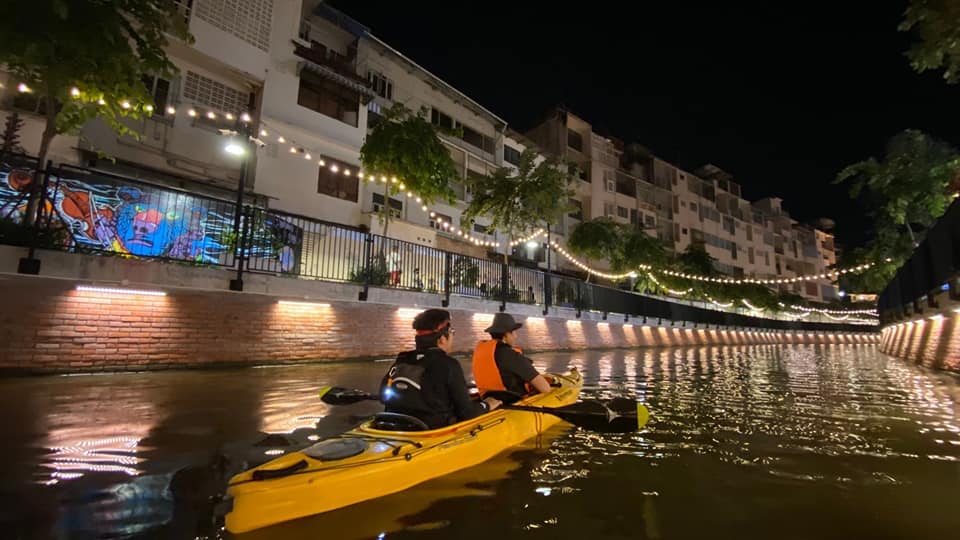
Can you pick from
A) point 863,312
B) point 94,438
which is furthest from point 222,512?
point 863,312

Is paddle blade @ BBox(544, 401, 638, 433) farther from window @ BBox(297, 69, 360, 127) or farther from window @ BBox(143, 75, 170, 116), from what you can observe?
window @ BBox(297, 69, 360, 127)

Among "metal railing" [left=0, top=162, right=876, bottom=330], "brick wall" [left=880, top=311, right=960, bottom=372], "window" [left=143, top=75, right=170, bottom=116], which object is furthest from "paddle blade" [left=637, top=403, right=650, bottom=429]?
"window" [left=143, top=75, right=170, bottom=116]

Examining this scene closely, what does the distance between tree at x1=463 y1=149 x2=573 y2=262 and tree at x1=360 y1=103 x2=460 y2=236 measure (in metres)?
3.88

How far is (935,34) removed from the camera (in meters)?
6.32

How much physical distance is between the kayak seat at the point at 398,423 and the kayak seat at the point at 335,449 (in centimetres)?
42

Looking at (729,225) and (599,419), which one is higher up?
(729,225)

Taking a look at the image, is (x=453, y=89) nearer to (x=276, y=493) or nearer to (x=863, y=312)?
(x=276, y=493)

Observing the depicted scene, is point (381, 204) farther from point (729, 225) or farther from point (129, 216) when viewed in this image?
point (729, 225)

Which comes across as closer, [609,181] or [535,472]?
[535,472]

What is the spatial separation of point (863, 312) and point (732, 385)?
71.0m

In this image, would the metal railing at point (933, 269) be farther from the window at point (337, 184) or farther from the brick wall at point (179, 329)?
the window at point (337, 184)

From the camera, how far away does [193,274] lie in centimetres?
888

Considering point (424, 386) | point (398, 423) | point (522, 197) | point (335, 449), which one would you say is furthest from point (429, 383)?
point (522, 197)

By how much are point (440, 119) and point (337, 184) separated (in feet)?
33.0
